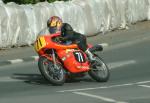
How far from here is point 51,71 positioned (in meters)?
14.8

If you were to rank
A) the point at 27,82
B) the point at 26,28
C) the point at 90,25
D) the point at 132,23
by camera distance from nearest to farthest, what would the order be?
the point at 27,82, the point at 26,28, the point at 90,25, the point at 132,23

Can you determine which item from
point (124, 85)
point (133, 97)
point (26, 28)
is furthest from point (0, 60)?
point (133, 97)

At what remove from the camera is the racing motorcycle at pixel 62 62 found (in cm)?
1482

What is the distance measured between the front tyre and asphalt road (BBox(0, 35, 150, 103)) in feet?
0.51

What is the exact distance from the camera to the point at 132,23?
27.0 meters

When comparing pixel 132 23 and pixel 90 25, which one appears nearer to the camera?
pixel 90 25

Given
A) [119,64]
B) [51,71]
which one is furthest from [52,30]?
[119,64]

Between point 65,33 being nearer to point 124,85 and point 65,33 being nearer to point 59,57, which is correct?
point 59,57

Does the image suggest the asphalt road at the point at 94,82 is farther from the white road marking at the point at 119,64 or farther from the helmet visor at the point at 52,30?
the helmet visor at the point at 52,30

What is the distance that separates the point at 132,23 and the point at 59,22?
1177 cm

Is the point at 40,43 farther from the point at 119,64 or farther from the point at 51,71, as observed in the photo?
the point at 119,64

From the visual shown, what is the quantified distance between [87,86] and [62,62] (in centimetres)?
83

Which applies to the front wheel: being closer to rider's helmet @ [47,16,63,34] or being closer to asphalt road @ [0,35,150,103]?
asphalt road @ [0,35,150,103]

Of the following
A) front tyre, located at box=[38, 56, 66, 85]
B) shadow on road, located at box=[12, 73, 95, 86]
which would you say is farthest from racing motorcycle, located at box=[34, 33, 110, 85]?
shadow on road, located at box=[12, 73, 95, 86]
